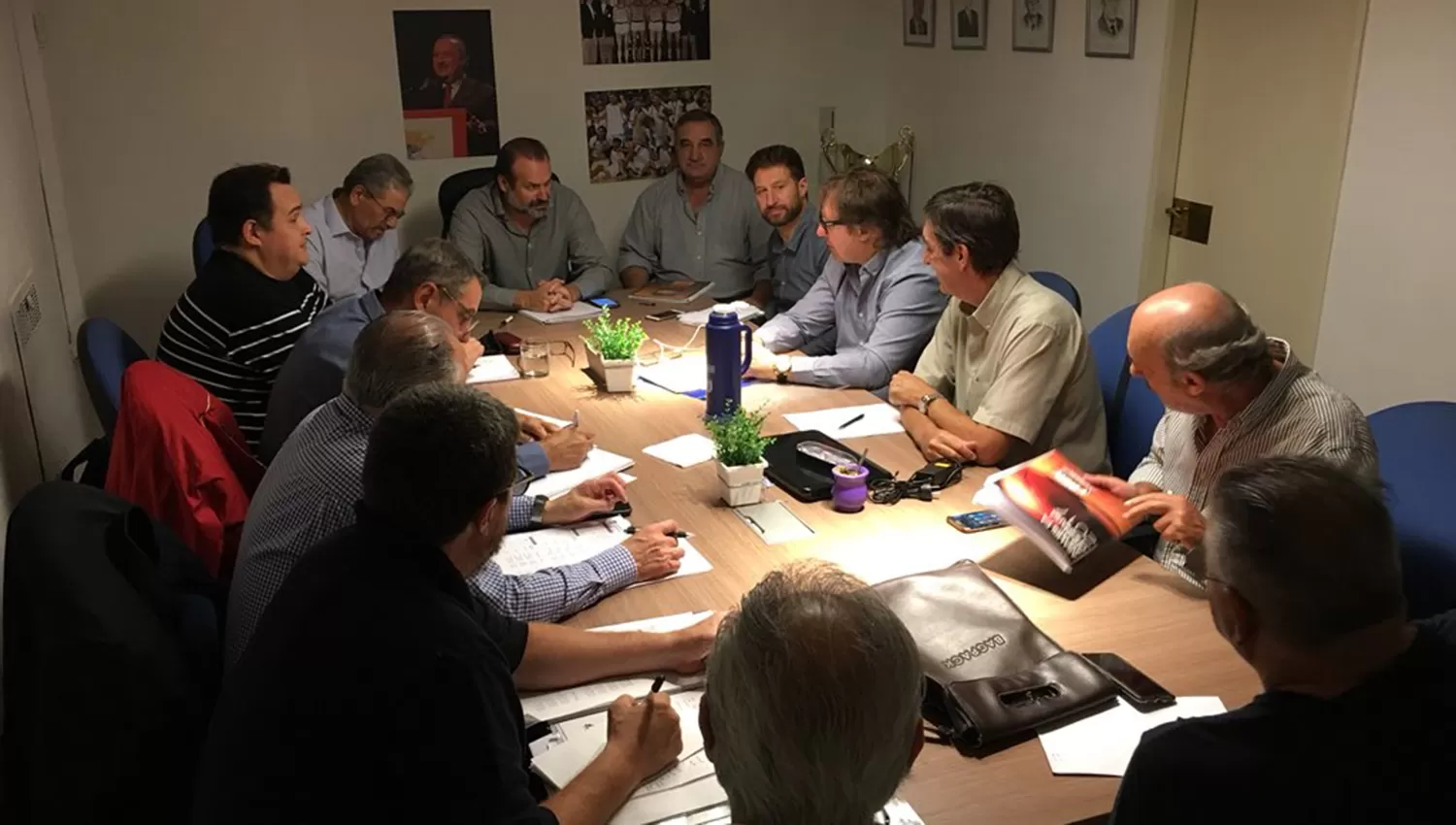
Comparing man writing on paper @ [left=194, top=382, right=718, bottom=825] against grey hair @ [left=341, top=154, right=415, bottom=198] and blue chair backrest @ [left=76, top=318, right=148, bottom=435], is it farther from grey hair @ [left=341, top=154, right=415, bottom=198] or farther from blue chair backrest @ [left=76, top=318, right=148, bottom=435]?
grey hair @ [left=341, top=154, right=415, bottom=198]

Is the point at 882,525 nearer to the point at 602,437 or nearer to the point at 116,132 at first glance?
the point at 602,437

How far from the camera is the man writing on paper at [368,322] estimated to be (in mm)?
2650

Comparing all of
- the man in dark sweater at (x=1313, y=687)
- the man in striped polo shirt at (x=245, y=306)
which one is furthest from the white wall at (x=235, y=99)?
the man in dark sweater at (x=1313, y=687)

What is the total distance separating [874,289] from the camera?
134 inches

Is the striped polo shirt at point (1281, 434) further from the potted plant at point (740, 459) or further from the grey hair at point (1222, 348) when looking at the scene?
the potted plant at point (740, 459)

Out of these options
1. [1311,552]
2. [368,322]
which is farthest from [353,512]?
[1311,552]

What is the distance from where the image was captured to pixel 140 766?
1.50m

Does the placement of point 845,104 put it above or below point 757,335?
above

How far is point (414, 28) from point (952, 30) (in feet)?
7.97

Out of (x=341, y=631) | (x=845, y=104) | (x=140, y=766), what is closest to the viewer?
(x=341, y=631)

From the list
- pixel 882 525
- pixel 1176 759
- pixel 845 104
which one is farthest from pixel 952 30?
pixel 1176 759

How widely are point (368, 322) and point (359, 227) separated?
1.49m

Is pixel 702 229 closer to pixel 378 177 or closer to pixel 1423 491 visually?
pixel 378 177

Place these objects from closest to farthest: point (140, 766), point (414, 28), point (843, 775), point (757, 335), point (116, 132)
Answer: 1. point (843, 775)
2. point (140, 766)
3. point (757, 335)
4. point (116, 132)
5. point (414, 28)
